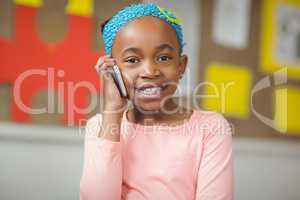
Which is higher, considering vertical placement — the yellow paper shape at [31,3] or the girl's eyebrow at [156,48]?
the yellow paper shape at [31,3]

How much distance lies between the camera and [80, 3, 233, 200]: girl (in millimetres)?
646

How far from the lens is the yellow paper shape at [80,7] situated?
3.27 feet

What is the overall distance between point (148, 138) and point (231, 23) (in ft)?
2.34

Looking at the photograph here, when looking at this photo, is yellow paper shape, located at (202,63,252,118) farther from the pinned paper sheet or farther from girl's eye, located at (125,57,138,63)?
girl's eye, located at (125,57,138,63)

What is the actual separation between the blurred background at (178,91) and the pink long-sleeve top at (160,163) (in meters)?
0.29

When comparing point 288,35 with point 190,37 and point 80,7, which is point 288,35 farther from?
point 80,7

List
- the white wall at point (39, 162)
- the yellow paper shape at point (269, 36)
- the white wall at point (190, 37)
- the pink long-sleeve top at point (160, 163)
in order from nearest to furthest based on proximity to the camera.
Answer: the pink long-sleeve top at point (160, 163) → the white wall at point (39, 162) → the white wall at point (190, 37) → the yellow paper shape at point (269, 36)

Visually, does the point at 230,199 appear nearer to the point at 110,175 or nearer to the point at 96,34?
the point at 110,175

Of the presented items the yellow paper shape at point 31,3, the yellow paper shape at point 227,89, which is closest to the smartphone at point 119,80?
the yellow paper shape at point 31,3

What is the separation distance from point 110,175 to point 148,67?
193 mm

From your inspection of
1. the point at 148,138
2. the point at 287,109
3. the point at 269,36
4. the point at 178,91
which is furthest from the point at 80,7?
the point at 287,109

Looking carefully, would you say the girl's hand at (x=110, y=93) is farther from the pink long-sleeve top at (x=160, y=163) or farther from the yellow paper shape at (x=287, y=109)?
the yellow paper shape at (x=287, y=109)

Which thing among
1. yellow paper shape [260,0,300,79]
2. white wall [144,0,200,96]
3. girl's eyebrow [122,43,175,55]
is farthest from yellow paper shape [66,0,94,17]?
yellow paper shape [260,0,300,79]

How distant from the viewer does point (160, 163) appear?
2.24ft
